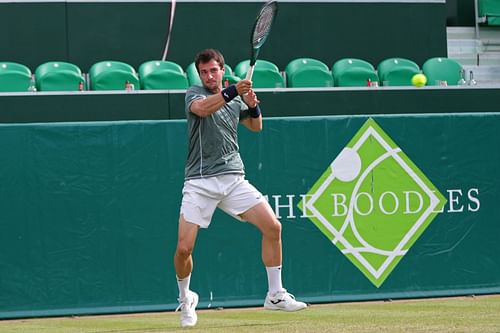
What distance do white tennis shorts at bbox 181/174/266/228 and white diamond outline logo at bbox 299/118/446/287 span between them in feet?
9.10

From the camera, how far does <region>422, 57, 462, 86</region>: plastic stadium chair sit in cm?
1422

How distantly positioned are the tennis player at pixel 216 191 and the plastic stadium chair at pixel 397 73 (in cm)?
651

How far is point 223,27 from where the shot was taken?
1519cm

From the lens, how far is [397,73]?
46.5ft

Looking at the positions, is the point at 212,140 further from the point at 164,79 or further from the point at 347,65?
the point at 347,65

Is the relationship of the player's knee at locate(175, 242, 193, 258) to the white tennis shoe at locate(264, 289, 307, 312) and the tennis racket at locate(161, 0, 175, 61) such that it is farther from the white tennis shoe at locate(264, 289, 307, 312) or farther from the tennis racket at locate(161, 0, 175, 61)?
the tennis racket at locate(161, 0, 175, 61)

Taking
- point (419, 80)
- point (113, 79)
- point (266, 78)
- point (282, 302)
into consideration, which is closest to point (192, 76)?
point (266, 78)

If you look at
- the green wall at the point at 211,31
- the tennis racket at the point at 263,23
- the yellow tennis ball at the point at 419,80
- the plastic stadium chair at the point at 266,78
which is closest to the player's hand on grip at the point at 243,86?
the tennis racket at the point at 263,23

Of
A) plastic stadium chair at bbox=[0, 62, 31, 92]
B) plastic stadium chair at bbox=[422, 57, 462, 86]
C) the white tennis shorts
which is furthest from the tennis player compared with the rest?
plastic stadium chair at bbox=[422, 57, 462, 86]

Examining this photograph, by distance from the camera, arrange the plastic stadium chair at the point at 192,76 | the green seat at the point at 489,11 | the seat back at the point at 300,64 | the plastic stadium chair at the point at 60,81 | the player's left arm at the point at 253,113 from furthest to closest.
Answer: the green seat at the point at 489,11 < the seat back at the point at 300,64 < the plastic stadium chair at the point at 192,76 < the plastic stadium chair at the point at 60,81 < the player's left arm at the point at 253,113

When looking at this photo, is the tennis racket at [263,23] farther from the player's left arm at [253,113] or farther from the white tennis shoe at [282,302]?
the white tennis shoe at [282,302]

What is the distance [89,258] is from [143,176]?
90cm

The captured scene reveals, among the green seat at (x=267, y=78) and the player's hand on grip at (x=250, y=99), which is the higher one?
the green seat at (x=267, y=78)

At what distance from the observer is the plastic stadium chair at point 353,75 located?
13.7 m
